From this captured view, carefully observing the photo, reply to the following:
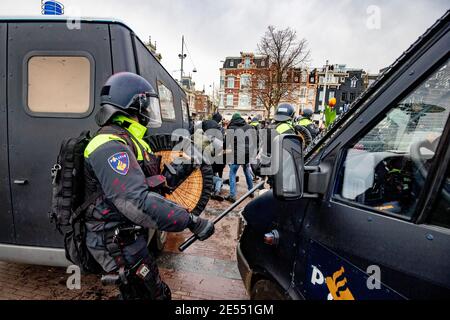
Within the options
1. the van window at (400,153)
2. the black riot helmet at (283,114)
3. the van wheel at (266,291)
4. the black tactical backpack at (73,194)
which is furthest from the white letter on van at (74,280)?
the black riot helmet at (283,114)

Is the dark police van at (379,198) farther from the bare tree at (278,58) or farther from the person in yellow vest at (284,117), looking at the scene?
the bare tree at (278,58)

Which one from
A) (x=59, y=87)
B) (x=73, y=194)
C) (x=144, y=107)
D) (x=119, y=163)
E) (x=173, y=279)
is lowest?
(x=173, y=279)

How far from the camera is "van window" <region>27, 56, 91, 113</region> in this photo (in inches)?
93.1

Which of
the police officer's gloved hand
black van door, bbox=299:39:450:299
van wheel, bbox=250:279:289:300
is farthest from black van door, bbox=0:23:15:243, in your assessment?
black van door, bbox=299:39:450:299

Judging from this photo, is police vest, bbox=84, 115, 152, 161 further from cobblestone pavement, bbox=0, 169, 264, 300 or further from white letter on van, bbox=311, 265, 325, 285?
cobblestone pavement, bbox=0, 169, 264, 300

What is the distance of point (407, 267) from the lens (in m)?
0.90

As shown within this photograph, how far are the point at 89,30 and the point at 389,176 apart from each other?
102 inches

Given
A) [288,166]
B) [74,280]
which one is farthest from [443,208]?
[74,280]

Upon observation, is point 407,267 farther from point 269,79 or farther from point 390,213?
point 269,79

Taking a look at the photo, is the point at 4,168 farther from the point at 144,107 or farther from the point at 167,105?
the point at 167,105

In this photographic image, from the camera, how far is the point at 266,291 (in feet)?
5.26

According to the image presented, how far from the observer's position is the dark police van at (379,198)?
916 millimetres

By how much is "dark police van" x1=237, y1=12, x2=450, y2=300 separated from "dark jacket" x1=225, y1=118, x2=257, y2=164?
440cm

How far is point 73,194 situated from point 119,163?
1.57 feet
